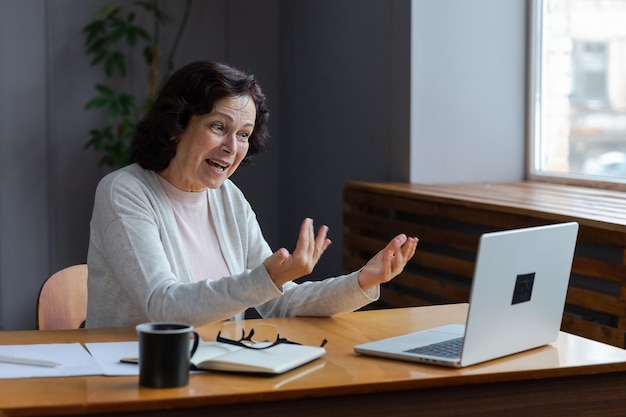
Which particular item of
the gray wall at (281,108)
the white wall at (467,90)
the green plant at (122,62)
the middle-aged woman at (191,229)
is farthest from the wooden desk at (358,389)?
the green plant at (122,62)

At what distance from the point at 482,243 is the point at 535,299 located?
27cm

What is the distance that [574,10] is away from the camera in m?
3.61

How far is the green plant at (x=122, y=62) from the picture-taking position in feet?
14.1

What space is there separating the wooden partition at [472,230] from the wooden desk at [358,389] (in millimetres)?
675

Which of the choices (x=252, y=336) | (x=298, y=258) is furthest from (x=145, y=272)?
(x=298, y=258)

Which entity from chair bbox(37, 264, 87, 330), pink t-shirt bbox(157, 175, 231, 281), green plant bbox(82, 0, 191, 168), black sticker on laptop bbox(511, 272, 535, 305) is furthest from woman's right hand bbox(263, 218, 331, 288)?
green plant bbox(82, 0, 191, 168)

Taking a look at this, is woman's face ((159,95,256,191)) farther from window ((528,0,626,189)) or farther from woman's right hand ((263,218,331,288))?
window ((528,0,626,189))

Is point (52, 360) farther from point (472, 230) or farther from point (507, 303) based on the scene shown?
point (472, 230)

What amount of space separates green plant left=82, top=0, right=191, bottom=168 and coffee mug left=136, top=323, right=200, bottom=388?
9.34ft

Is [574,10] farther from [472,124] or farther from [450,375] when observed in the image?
[450,375]

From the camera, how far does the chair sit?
225 centimetres

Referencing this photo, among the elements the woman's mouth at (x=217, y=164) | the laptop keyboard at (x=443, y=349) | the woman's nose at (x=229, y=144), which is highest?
the woman's nose at (x=229, y=144)

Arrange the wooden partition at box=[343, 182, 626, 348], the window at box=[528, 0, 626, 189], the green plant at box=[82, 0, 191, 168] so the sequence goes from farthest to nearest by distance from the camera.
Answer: the green plant at box=[82, 0, 191, 168] < the window at box=[528, 0, 626, 189] < the wooden partition at box=[343, 182, 626, 348]

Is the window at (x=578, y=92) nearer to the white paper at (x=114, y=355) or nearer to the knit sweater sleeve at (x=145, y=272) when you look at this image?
the knit sweater sleeve at (x=145, y=272)
